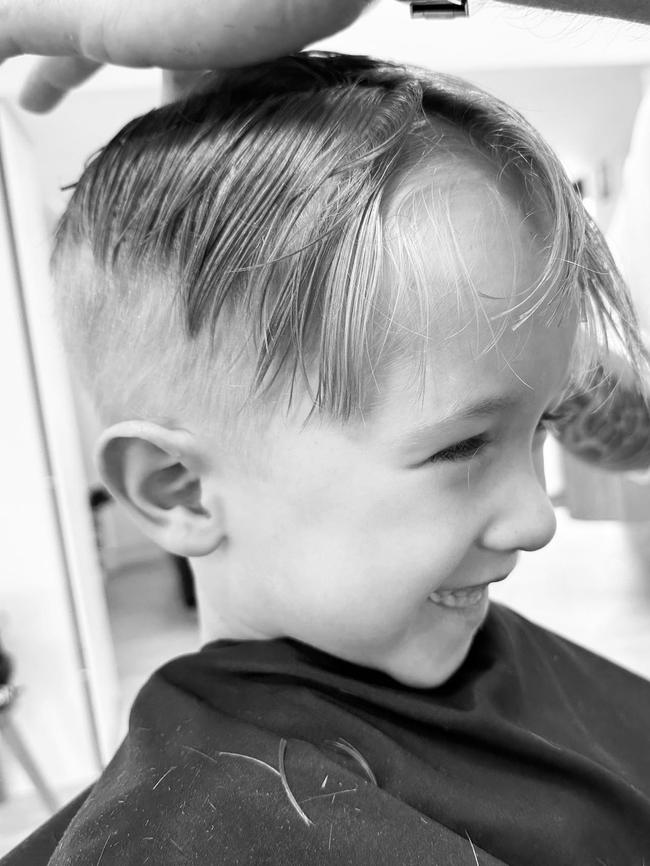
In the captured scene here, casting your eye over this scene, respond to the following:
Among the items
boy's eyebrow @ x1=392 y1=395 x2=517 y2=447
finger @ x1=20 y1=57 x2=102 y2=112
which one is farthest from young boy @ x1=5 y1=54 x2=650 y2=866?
finger @ x1=20 y1=57 x2=102 y2=112

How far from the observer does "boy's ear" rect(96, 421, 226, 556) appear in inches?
22.4

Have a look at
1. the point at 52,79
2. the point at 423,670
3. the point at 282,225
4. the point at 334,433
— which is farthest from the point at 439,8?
the point at 423,670

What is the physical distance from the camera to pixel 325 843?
0.50 meters

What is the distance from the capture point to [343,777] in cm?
53

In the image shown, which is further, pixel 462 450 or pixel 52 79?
pixel 52 79

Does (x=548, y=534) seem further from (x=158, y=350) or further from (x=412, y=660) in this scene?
(x=158, y=350)

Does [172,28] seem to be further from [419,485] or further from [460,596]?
[460,596]

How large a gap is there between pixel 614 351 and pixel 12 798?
2.01 metres

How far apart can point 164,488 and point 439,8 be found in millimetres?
371

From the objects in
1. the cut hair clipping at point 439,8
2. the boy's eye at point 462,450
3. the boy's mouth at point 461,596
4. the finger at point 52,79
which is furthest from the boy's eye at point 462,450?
the finger at point 52,79

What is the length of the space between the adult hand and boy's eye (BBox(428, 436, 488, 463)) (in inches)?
10.6

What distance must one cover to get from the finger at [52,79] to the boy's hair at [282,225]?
11 cm

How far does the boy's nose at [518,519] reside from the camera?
56cm

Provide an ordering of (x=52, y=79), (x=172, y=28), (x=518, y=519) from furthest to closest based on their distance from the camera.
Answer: (x=52, y=79)
(x=518, y=519)
(x=172, y=28)
